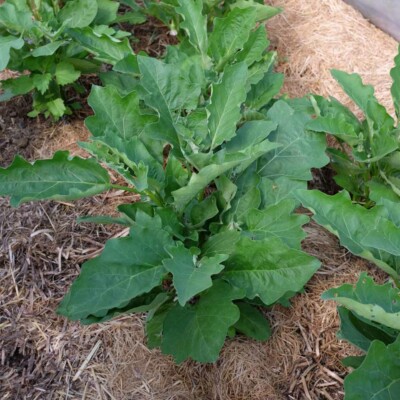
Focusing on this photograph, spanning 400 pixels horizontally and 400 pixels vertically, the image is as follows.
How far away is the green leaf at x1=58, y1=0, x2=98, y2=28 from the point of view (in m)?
2.25

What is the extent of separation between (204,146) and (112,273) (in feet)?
1.81

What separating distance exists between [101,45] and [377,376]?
1.53m

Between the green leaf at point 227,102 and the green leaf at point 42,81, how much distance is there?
76 centimetres

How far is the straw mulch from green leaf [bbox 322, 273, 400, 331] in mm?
387

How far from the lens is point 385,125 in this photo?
2.04 m

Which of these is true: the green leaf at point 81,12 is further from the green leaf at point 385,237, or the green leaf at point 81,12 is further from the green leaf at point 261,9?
the green leaf at point 385,237

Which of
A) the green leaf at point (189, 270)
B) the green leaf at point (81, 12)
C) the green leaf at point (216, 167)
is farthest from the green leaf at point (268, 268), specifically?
the green leaf at point (81, 12)

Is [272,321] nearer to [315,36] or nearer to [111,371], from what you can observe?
[111,371]

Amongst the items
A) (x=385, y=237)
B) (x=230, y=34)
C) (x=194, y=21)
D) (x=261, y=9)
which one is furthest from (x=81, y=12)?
(x=385, y=237)

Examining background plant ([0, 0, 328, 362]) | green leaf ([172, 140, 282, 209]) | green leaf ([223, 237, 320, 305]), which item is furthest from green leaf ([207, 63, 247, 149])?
green leaf ([223, 237, 320, 305])

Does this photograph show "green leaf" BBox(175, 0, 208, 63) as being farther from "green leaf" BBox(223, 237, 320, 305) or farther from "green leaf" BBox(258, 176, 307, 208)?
"green leaf" BBox(223, 237, 320, 305)

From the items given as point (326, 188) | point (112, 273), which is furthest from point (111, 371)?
point (326, 188)

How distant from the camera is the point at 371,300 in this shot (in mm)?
1545

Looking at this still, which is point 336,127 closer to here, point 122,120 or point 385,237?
point 385,237
